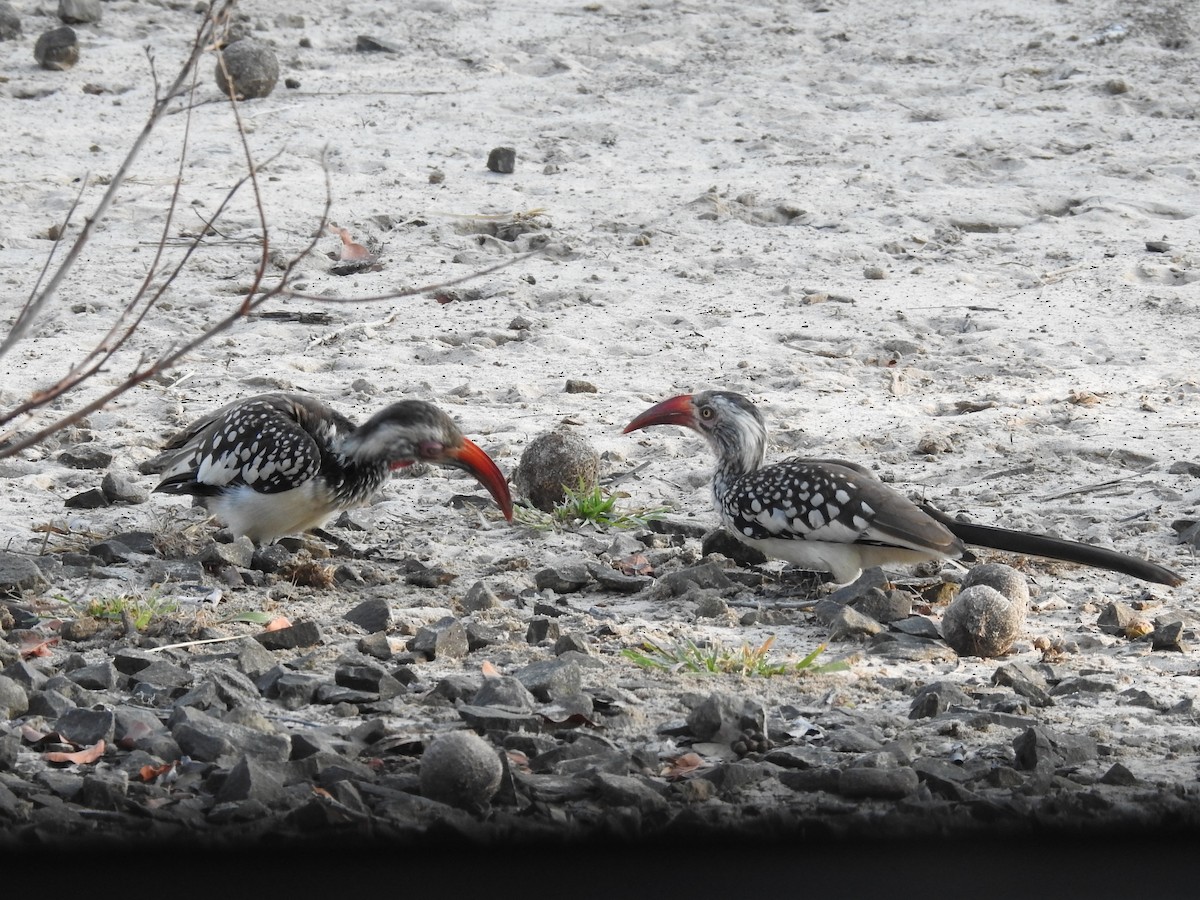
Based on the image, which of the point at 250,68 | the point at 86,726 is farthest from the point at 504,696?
the point at 250,68

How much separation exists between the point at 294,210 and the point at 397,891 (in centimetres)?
686

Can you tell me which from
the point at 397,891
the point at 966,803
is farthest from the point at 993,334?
the point at 397,891

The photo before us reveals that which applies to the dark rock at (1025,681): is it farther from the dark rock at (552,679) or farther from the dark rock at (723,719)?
the dark rock at (552,679)

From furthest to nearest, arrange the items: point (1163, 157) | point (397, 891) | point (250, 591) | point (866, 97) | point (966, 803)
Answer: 1. point (866, 97)
2. point (1163, 157)
3. point (250, 591)
4. point (966, 803)
5. point (397, 891)

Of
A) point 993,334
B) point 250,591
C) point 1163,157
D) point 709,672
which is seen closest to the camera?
point 709,672

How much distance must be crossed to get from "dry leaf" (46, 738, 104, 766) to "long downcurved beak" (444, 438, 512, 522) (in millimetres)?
2091

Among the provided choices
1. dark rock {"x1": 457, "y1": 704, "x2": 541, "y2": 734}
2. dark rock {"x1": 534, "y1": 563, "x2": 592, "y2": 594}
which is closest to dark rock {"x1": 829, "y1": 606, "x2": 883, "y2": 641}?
dark rock {"x1": 534, "y1": 563, "x2": 592, "y2": 594}

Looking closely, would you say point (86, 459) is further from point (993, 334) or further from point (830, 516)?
point (993, 334)

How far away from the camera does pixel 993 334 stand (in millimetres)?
7555

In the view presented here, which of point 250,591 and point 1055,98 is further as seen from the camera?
point 1055,98

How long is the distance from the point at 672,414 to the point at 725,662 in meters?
1.71

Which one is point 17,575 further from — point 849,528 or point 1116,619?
point 1116,619

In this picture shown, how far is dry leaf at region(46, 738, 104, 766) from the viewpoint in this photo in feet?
11.7

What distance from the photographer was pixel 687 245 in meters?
8.49
